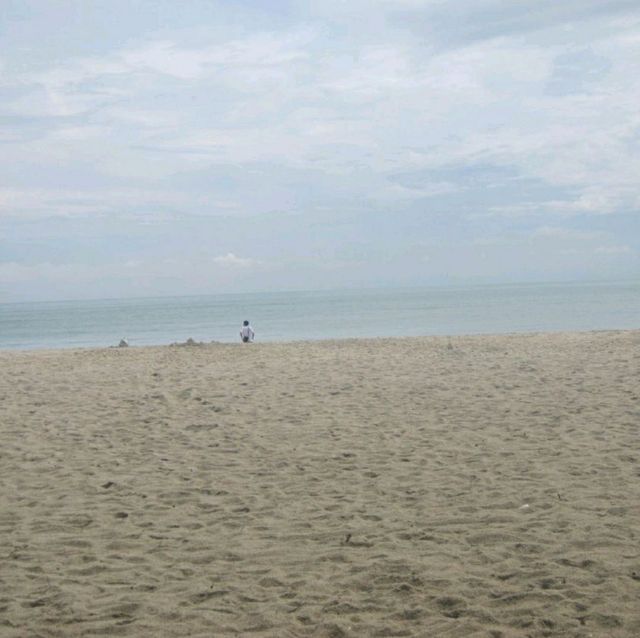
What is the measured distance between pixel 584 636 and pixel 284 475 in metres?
3.90

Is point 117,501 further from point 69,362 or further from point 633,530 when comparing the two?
point 69,362

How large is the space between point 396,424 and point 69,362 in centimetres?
1064

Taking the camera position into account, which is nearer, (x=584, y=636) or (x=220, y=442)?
(x=584, y=636)

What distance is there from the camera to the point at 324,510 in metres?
6.52

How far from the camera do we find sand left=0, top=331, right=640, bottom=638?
4594 mm

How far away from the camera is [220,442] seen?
930 cm

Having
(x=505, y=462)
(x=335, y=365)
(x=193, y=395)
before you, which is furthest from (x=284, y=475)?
(x=335, y=365)

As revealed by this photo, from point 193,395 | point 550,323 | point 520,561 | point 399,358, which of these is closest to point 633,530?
point 520,561

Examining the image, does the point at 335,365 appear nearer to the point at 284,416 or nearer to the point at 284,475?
the point at 284,416

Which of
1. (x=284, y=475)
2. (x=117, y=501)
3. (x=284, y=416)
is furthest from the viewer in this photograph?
(x=284, y=416)

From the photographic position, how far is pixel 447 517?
622 cm

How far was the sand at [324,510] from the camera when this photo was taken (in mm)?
4594

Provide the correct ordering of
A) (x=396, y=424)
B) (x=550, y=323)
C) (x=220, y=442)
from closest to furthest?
(x=220, y=442), (x=396, y=424), (x=550, y=323)

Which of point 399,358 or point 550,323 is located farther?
point 550,323
